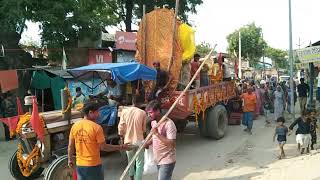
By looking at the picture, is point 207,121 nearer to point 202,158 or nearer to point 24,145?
point 202,158

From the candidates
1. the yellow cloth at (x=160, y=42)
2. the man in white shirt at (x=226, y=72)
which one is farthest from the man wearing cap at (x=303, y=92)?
the yellow cloth at (x=160, y=42)

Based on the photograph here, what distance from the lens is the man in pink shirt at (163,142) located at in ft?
18.8

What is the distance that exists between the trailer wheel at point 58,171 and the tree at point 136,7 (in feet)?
52.0

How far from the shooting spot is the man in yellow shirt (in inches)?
208

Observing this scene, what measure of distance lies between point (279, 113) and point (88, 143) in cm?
1112

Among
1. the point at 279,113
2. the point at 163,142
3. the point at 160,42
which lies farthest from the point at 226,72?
the point at 163,142

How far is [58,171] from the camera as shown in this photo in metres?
7.50

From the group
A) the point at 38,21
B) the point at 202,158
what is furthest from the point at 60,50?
the point at 202,158

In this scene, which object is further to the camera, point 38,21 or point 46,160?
point 38,21

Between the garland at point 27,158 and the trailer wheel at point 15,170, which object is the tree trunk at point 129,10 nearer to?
the trailer wheel at point 15,170

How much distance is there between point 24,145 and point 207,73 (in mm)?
6167

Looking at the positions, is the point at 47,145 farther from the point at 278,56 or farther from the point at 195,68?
the point at 278,56

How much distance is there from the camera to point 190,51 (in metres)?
11.3

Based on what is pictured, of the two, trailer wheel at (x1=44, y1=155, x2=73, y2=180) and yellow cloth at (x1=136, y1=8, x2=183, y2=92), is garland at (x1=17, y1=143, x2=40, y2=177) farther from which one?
yellow cloth at (x1=136, y1=8, x2=183, y2=92)
